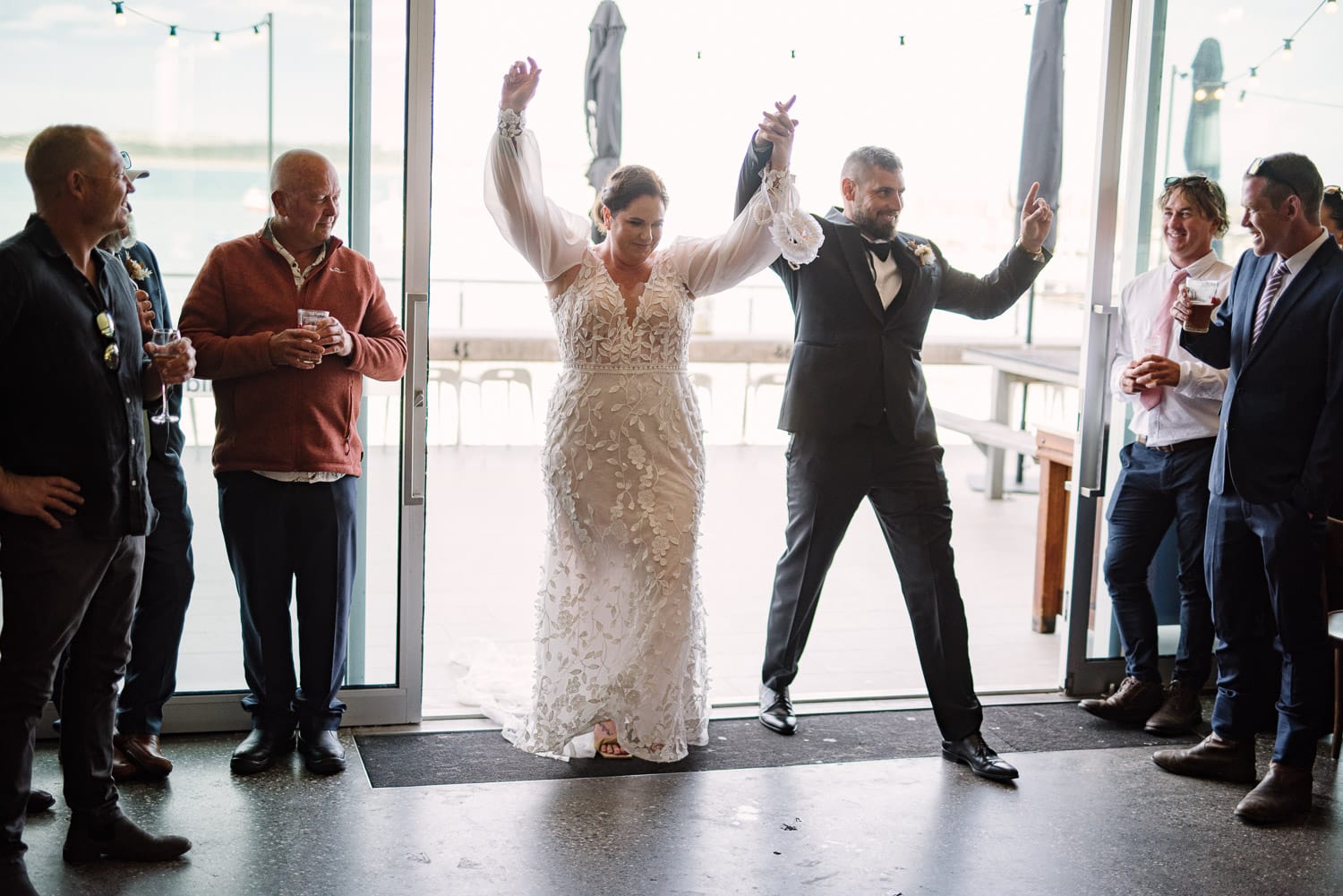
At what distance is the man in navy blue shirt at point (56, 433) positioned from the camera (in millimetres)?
2561

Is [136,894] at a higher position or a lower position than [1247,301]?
lower

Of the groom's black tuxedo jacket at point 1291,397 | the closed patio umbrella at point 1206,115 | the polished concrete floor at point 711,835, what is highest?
the closed patio umbrella at point 1206,115

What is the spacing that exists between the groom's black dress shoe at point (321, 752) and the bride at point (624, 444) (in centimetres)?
52

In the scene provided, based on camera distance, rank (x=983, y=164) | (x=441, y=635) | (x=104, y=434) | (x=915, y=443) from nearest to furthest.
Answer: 1. (x=104, y=434)
2. (x=915, y=443)
3. (x=441, y=635)
4. (x=983, y=164)

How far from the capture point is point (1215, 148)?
14.8 ft

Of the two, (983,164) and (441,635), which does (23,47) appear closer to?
(441,635)

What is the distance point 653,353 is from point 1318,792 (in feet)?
7.21

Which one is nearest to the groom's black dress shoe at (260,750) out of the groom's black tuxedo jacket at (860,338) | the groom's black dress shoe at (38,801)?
the groom's black dress shoe at (38,801)

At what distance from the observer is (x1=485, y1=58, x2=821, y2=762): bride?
3477 millimetres

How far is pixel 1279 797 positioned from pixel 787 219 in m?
1.96

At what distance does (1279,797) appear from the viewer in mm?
3432

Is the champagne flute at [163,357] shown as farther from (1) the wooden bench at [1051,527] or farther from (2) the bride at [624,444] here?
(1) the wooden bench at [1051,527]

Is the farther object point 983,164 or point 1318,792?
point 983,164

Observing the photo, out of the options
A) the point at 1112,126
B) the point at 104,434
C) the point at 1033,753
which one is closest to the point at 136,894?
the point at 104,434
